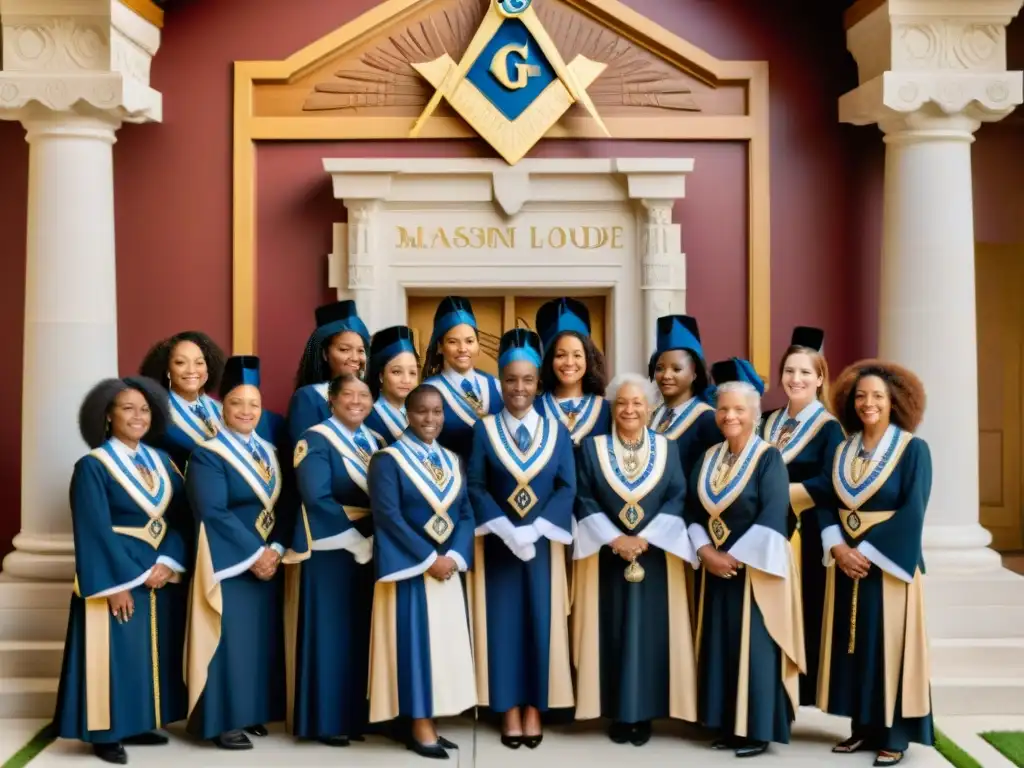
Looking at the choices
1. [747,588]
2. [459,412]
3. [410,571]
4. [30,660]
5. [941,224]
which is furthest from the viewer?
[941,224]

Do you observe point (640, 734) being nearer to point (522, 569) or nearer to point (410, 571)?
point (522, 569)

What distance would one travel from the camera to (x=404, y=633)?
6.75 m

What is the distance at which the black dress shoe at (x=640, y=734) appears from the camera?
7.04m

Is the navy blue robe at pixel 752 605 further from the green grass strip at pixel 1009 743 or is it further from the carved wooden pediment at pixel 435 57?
the carved wooden pediment at pixel 435 57

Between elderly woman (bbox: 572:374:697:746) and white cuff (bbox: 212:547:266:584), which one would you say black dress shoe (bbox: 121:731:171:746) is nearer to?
white cuff (bbox: 212:547:266:584)

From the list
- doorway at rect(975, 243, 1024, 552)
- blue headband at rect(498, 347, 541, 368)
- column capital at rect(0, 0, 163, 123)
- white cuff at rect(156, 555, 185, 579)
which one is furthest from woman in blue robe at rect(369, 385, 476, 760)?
doorway at rect(975, 243, 1024, 552)

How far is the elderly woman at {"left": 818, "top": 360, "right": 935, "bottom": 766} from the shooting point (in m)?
6.66

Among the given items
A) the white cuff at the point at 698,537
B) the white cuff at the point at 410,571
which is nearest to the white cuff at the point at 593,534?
the white cuff at the point at 698,537

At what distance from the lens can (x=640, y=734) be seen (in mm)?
7059

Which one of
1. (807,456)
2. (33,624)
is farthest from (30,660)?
(807,456)

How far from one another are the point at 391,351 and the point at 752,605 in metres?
2.27

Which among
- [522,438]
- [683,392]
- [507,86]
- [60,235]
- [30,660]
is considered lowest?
[30,660]

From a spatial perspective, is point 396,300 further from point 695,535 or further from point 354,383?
point 695,535

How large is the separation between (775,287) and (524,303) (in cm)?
171
